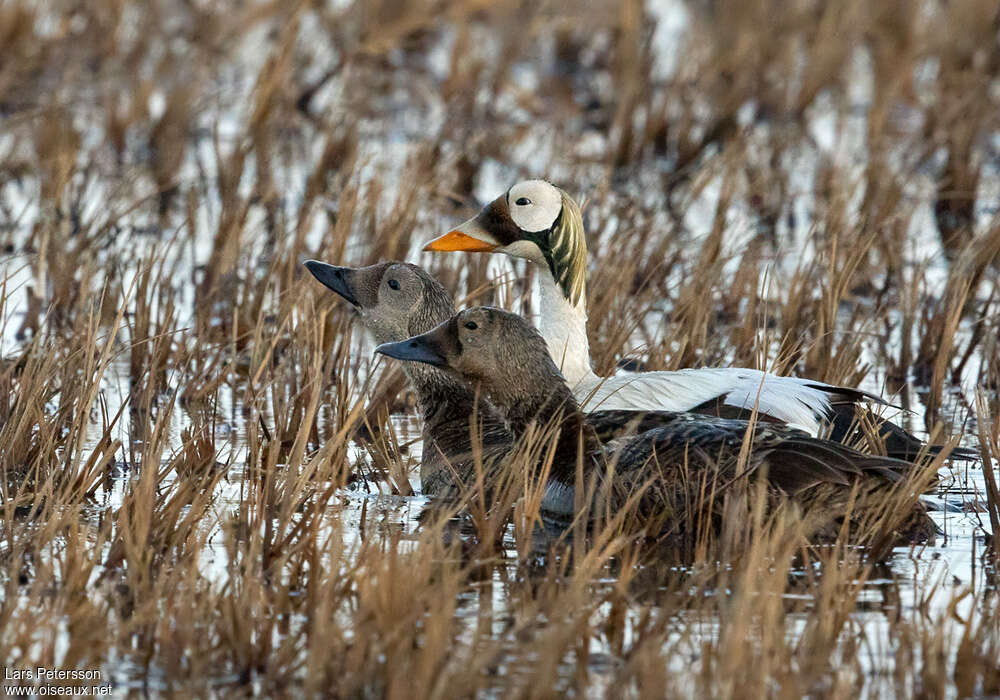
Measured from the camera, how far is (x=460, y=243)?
17.9ft

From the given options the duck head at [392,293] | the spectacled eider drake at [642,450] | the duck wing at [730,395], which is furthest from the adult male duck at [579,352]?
the spectacled eider drake at [642,450]

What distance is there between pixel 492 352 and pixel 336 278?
2.75 ft

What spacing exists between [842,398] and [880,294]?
69.9 inches

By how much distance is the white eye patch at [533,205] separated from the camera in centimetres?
543

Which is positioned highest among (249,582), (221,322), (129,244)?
(129,244)

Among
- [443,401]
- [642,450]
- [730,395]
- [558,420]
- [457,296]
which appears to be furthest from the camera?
[457,296]

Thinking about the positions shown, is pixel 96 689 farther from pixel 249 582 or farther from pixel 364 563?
pixel 364 563

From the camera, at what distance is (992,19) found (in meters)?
12.3

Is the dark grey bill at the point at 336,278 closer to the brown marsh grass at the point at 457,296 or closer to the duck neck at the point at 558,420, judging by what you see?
the brown marsh grass at the point at 457,296

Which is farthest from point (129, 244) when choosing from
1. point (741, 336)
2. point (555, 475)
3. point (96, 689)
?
point (96, 689)

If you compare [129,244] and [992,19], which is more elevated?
[992,19]

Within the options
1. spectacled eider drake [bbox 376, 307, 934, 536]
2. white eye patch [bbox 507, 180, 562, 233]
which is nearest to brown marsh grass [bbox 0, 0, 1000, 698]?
spectacled eider drake [bbox 376, 307, 934, 536]

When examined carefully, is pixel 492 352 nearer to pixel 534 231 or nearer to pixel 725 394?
pixel 725 394

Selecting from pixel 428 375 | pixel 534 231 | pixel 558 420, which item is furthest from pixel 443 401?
pixel 558 420
